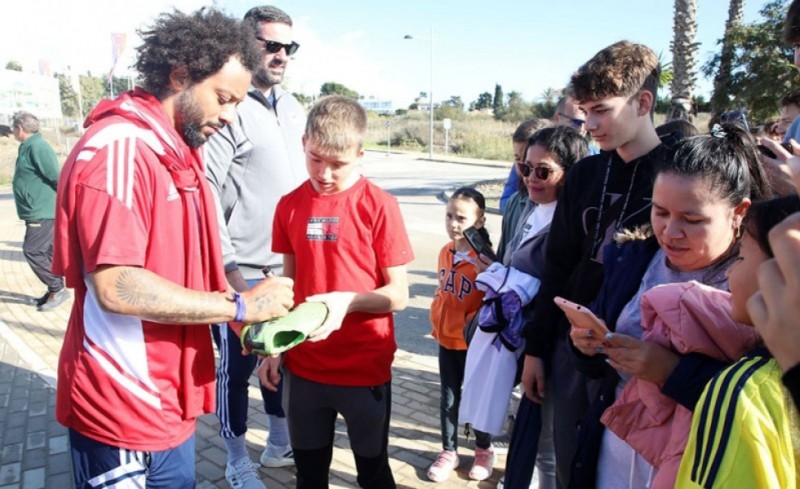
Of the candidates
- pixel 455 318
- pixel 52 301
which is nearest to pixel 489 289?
pixel 455 318

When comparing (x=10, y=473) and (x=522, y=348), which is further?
(x=10, y=473)

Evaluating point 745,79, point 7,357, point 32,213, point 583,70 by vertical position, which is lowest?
point 7,357

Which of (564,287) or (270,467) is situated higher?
(564,287)

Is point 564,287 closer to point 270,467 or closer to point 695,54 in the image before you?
point 270,467

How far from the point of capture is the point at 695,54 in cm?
1344

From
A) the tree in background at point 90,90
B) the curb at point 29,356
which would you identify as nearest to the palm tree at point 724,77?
the curb at point 29,356

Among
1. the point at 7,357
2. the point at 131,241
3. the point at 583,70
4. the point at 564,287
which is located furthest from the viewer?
the point at 7,357

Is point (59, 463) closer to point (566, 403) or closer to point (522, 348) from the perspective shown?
point (522, 348)

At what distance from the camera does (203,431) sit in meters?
3.79

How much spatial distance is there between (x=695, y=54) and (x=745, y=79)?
5.45ft

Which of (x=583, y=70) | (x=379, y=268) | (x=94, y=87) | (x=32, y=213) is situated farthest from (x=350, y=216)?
(x=94, y=87)

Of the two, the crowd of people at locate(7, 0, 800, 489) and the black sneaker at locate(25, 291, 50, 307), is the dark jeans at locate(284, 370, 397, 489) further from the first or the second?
the black sneaker at locate(25, 291, 50, 307)

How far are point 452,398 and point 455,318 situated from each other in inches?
18.5

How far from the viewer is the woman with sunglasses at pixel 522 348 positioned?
2482mm
